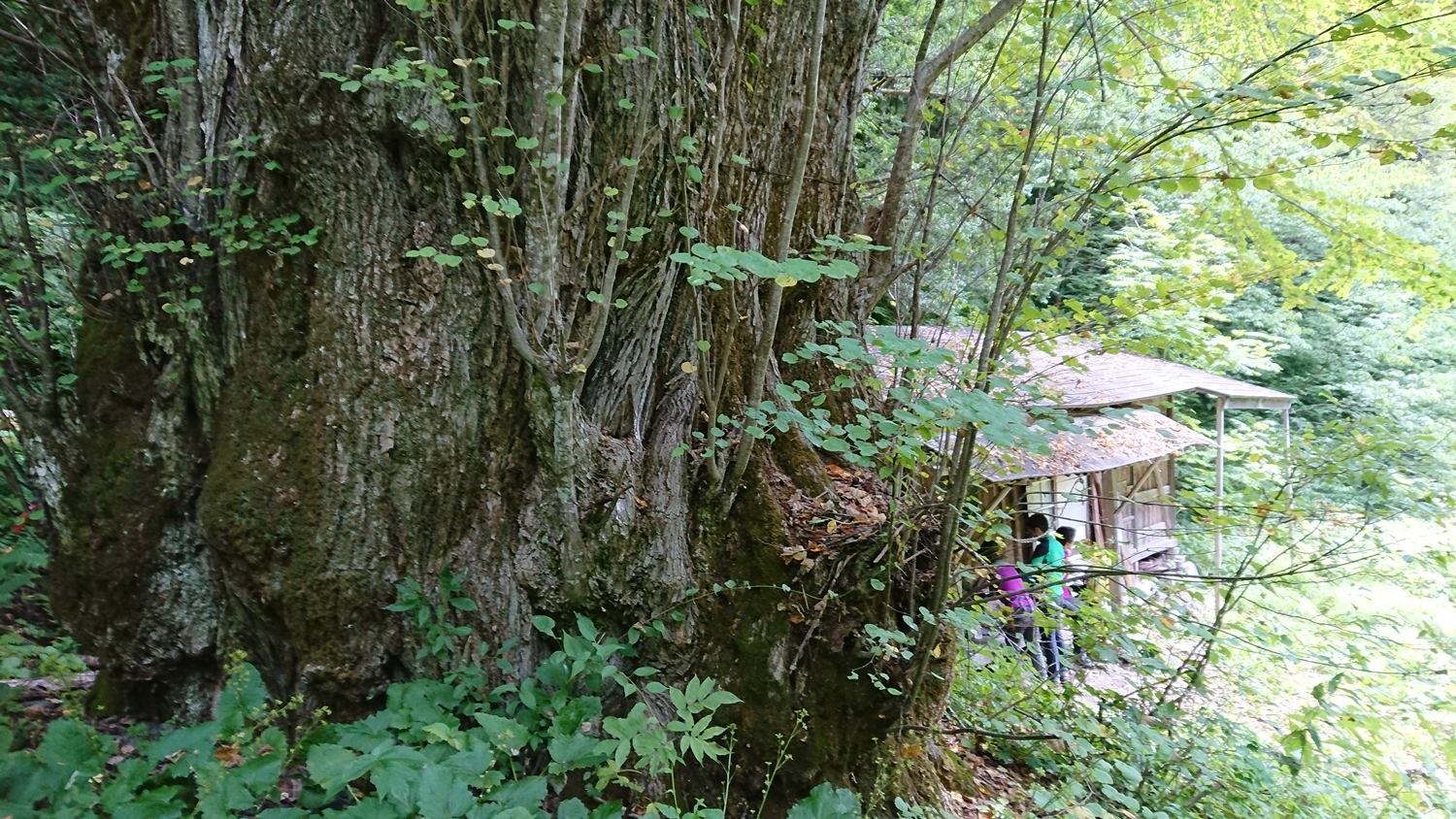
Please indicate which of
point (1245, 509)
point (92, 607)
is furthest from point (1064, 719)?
point (92, 607)

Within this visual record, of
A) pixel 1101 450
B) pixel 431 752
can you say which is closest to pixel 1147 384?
pixel 1101 450

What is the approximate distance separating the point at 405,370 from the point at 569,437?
62 cm

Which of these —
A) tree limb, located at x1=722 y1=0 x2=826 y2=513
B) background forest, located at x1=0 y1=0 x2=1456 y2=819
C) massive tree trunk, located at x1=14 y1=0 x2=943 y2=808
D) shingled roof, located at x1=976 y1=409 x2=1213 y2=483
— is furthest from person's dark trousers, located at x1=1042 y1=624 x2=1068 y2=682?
tree limb, located at x1=722 y1=0 x2=826 y2=513

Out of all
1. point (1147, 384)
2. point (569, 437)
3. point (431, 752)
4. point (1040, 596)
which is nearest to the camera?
point (431, 752)

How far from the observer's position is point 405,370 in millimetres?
2447

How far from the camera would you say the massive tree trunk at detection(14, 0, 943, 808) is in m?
2.32

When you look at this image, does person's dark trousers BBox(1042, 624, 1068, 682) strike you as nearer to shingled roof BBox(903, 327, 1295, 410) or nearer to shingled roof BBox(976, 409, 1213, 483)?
shingled roof BBox(976, 409, 1213, 483)

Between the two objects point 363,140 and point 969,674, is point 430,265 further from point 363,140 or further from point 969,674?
point 969,674

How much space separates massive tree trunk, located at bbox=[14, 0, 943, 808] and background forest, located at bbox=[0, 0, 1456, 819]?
0.02 metres

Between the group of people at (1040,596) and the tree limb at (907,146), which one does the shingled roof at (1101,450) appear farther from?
the tree limb at (907,146)

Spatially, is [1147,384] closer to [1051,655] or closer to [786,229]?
[1051,655]

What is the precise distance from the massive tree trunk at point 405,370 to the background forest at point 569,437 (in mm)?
17

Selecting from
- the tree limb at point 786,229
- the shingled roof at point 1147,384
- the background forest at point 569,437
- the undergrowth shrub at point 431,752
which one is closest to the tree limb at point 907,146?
the background forest at point 569,437

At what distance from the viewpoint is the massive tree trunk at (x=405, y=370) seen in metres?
2.32
